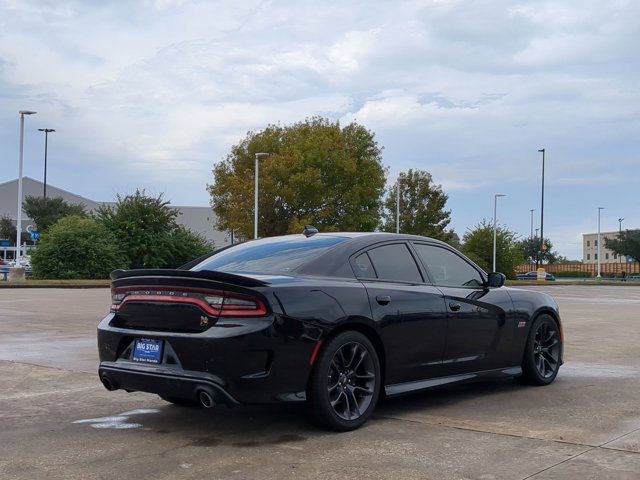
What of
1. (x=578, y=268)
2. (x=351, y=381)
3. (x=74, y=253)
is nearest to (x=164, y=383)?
(x=351, y=381)

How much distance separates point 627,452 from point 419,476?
1572mm

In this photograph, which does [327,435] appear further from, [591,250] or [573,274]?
[591,250]

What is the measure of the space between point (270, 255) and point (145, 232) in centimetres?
3841

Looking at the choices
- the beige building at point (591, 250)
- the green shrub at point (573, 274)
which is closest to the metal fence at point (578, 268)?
the green shrub at point (573, 274)

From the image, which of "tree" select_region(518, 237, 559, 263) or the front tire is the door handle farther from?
"tree" select_region(518, 237, 559, 263)

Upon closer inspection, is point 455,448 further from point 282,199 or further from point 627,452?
point 282,199

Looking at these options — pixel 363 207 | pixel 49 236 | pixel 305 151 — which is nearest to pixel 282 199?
pixel 305 151

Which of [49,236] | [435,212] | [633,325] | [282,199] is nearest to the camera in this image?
[633,325]

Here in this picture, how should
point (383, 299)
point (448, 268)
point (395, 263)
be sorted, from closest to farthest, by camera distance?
point (383, 299), point (395, 263), point (448, 268)

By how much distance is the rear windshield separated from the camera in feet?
20.1

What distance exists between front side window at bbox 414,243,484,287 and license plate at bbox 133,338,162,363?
256cm

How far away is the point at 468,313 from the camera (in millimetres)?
6910

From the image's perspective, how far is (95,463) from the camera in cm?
489

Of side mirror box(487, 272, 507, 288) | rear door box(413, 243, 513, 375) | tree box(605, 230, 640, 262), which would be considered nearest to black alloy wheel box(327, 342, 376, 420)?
rear door box(413, 243, 513, 375)
